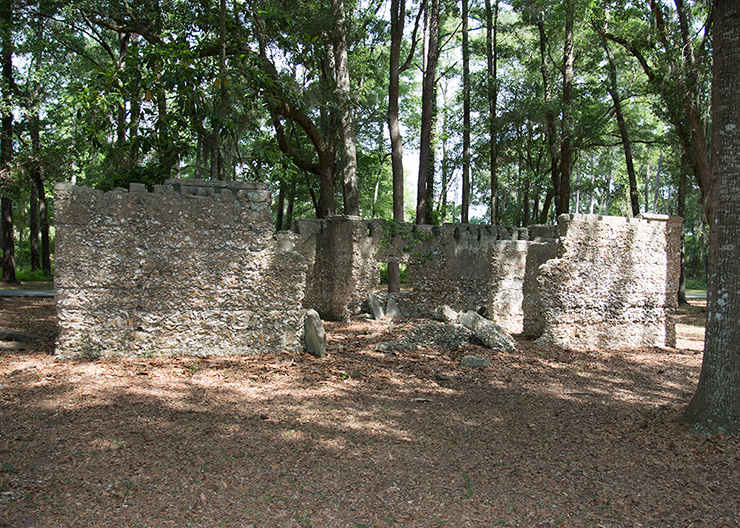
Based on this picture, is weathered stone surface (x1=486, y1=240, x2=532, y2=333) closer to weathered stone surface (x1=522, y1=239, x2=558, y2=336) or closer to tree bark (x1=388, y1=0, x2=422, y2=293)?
weathered stone surface (x1=522, y1=239, x2=558, y2=336)

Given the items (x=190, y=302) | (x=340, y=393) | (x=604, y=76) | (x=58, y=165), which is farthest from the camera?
(x=604, y=76)

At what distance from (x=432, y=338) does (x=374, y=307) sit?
13.0ft

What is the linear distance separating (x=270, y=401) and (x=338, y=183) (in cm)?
1882

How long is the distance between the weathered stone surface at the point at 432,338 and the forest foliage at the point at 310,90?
3.78 metres

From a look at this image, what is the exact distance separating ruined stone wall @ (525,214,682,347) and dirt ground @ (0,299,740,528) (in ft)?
7.45

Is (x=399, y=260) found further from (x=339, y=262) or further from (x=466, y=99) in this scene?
(x=466, y=99)

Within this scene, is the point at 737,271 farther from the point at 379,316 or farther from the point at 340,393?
the point at 379,316

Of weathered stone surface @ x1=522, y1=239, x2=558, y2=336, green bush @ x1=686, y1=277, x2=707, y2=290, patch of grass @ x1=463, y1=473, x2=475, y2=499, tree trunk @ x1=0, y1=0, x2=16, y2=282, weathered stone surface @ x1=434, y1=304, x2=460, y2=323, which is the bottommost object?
green bush @ x1=686, y1=277, x2=707, y2=290

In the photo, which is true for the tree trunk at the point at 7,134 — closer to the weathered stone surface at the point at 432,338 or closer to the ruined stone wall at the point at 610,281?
the weathered stone surface at the point at 432,338

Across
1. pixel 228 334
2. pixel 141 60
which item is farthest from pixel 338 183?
pixel 228 334

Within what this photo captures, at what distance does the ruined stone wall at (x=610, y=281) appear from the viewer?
9.64 m

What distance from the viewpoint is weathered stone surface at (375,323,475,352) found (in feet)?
30.0

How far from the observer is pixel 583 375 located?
7797mm

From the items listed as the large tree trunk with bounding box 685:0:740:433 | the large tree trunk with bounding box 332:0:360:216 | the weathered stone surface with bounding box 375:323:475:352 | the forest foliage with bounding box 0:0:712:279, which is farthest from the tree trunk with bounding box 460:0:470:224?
the large tree trunk with bounding box 685:0:740:433
